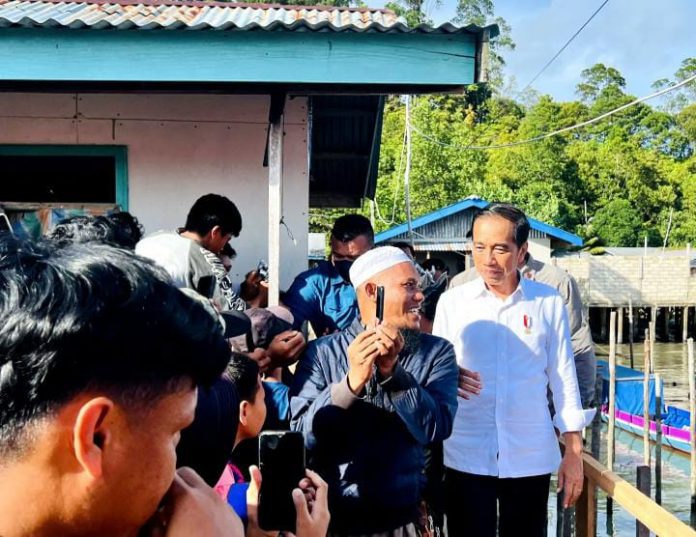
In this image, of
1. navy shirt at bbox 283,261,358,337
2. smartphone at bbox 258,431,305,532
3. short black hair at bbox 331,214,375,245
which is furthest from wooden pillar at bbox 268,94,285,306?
smartphone at bbox 258,431,305,532

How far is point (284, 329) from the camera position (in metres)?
3.16

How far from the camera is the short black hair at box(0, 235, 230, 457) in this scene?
0.86 m

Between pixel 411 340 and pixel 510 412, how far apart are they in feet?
2.46

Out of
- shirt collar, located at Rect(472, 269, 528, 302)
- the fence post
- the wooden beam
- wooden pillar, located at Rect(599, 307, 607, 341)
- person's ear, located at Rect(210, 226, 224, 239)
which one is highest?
the wooden beam

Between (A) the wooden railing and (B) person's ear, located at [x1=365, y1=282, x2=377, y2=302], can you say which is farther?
(B) person's ear, located at [x1=365, y1=282, x2=377, y2=302]

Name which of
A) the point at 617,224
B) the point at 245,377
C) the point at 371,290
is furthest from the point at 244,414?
the point at 617,224

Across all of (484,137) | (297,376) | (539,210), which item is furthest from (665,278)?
(297,376)

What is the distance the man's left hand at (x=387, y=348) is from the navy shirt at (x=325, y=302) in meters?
1.88

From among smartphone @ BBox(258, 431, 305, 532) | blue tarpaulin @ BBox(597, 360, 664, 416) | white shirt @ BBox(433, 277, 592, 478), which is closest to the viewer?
smartphone @ BBox(258, 431, 305, 532)

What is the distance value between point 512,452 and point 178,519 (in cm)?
251

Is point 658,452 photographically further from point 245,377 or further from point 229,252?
point 245,377

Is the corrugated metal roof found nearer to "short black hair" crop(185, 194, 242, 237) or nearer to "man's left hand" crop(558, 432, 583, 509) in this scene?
"short black hair" crop(185, 194, 242, 237)

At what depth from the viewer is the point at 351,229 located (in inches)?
185

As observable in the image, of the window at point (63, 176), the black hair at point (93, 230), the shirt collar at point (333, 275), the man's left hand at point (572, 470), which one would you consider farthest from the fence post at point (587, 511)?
the window at point (63, 176)
